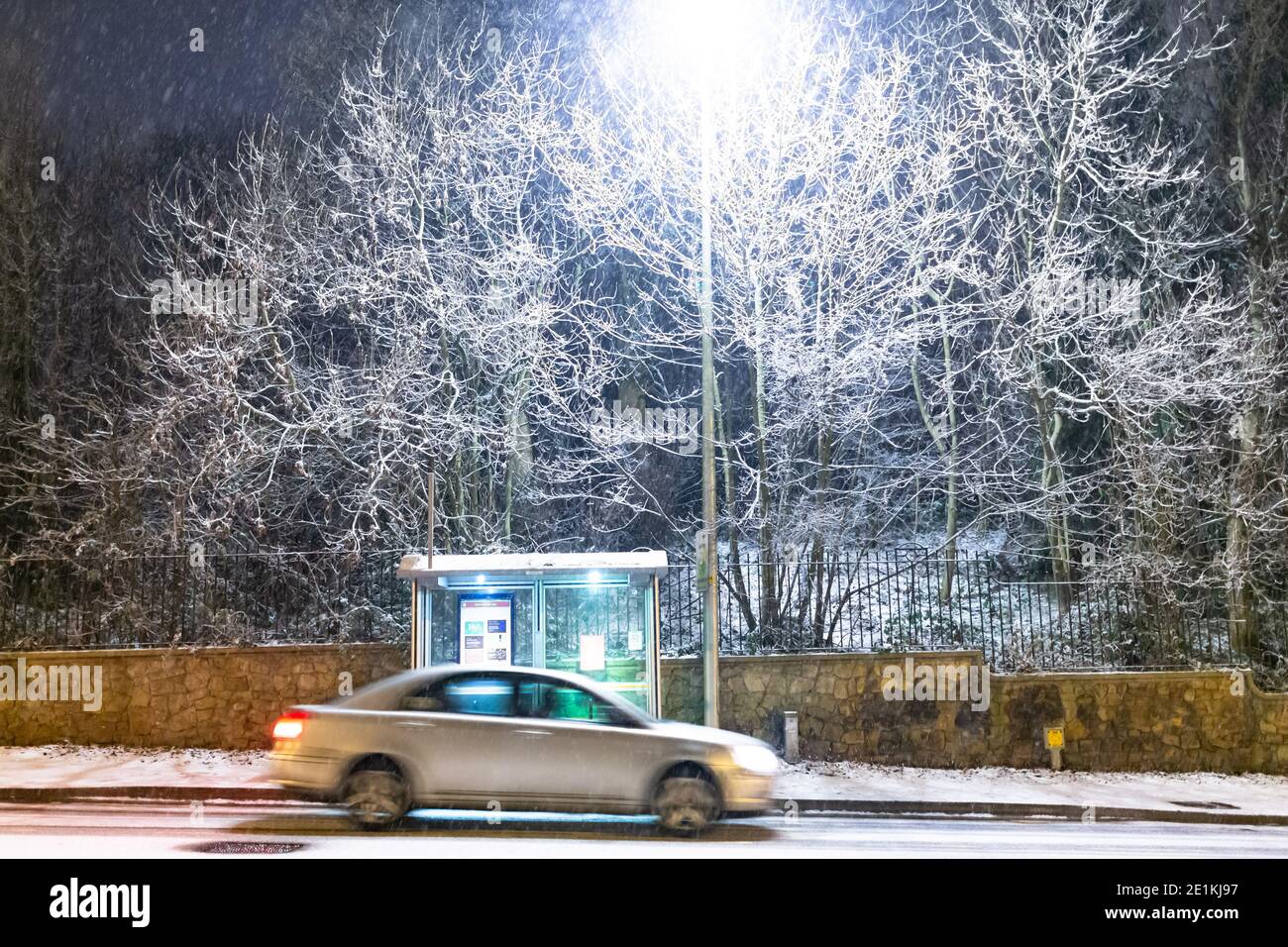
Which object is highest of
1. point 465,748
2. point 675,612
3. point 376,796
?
point 675,612

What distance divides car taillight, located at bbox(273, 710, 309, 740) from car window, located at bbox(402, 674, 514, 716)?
0.94m

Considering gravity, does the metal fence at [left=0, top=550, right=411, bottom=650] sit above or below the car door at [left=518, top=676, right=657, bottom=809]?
above

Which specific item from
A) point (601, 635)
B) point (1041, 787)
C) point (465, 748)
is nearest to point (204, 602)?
point (601, 635)

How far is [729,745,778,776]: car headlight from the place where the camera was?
1038cm

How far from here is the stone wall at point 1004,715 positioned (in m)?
15.3

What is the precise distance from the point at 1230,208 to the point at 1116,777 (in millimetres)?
11368

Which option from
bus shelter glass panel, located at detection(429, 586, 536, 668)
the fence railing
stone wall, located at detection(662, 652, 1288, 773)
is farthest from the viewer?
the fence railing

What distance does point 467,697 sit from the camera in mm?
10438

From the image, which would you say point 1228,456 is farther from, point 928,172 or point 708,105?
point 708,105

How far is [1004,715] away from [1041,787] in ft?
5.06

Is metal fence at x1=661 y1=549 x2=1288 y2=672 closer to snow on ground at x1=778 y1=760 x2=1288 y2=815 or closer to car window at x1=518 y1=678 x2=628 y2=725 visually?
snow on ground at x1=778 y1=760 x2=1288 y2=815

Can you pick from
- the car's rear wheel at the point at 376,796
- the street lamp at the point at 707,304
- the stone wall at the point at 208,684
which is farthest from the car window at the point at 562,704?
the stone wall at the point at 208,684

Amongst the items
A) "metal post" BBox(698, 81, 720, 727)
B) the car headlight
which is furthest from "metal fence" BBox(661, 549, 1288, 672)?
the car headlight

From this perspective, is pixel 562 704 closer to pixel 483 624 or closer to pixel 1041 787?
pixel 483 624
